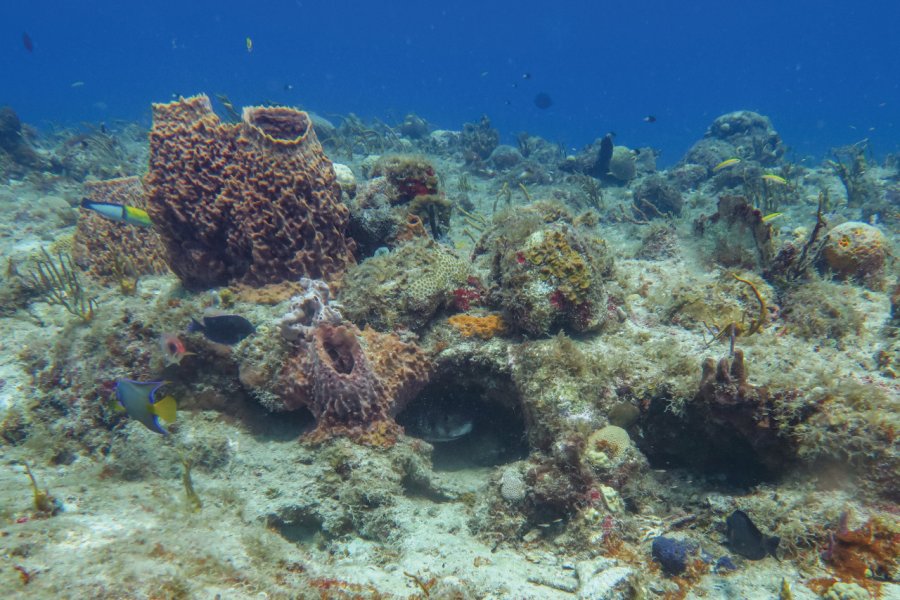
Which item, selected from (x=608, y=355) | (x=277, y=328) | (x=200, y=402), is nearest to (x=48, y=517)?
(x=200, y=402)

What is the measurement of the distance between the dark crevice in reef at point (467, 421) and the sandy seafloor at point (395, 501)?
27 centimetres

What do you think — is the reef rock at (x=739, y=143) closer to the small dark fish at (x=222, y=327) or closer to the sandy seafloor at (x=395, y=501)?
the sandy seafloor at (x=395, y=501)

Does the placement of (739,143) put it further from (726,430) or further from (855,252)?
(726,430)

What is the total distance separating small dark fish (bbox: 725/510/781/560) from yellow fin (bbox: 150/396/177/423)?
4712 millimetres

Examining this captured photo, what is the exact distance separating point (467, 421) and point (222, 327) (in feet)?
10.3

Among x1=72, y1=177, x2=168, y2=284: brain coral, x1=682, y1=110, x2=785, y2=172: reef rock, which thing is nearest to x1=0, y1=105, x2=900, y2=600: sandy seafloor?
x1=72, y1=177, x2=168, y2=284: brain coral

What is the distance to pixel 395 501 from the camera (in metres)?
3.78

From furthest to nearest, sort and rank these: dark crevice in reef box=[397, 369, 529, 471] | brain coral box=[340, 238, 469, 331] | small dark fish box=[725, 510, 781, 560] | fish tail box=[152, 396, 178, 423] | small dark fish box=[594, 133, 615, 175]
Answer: small dark fish box=[594, 133, 615, 175] → dark crevice in reef box=[397, 369, 529, 471] → brain coral box=[340, 238, 469, 331] → fish tail box=[152, 396, 178, 423] → small dark fish box=[725, 510, 781, 560]

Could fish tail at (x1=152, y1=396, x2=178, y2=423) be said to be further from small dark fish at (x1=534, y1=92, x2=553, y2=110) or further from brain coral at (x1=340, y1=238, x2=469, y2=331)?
small dark fish at (x1=534, y1=92, x2=553, y2=110)

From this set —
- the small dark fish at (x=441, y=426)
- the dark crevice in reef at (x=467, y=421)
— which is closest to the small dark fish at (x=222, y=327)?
the dark crevice in reef at (x=467, y=421)

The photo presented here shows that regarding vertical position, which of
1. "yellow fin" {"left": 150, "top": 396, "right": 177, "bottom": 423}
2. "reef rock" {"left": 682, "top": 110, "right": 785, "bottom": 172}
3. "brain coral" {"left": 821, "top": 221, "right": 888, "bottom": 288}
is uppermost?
"reef rock" {"left": 682, "top": 110, "right": 785, "bottom": 172}

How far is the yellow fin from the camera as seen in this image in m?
3.35

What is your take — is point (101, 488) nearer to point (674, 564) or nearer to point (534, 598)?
point (534, 598)

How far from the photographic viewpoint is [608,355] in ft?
14.5
